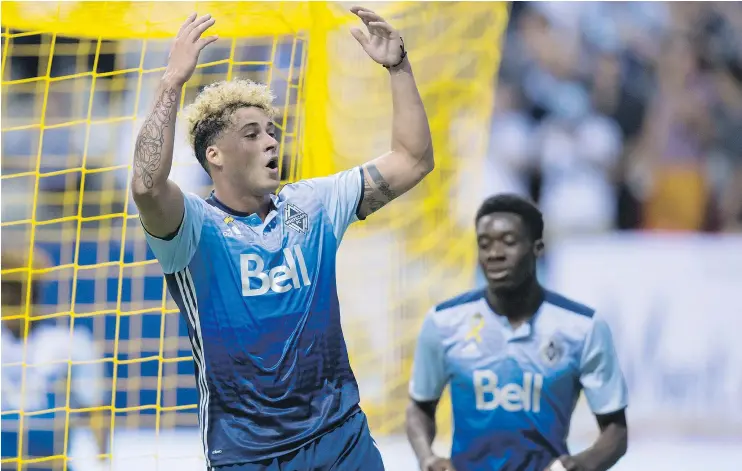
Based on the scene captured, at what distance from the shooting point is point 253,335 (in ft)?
10.2

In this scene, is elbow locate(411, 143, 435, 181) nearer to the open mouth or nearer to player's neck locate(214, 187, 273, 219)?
player's neck locate(214, 187, 273, 219)

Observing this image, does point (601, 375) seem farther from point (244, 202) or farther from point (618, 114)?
point (618, 114)

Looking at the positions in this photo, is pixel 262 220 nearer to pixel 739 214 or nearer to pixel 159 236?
pixel 159 236

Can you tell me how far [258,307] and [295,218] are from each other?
0.33 meters

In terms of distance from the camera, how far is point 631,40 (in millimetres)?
8570

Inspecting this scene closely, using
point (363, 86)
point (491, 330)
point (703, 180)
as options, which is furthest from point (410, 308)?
point (703, 180)

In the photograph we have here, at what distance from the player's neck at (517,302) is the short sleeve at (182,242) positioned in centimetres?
176

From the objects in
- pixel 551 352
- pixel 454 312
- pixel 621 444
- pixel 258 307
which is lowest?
pixel 621 444

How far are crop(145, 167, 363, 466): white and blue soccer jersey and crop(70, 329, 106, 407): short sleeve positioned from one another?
356 cm

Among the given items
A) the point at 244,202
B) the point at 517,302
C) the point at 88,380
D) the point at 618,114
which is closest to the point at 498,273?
the point at 517,302

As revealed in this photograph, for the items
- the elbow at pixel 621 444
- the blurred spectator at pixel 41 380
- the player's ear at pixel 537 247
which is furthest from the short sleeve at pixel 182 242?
the blurred spectator at pixel 41 380

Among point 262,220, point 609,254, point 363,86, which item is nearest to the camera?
point 262,220

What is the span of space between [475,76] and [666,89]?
2.88m

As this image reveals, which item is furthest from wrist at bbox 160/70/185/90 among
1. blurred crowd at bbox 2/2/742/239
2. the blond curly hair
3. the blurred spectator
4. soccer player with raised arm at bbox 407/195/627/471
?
blurred crowd at bbox 2/2/742/239
